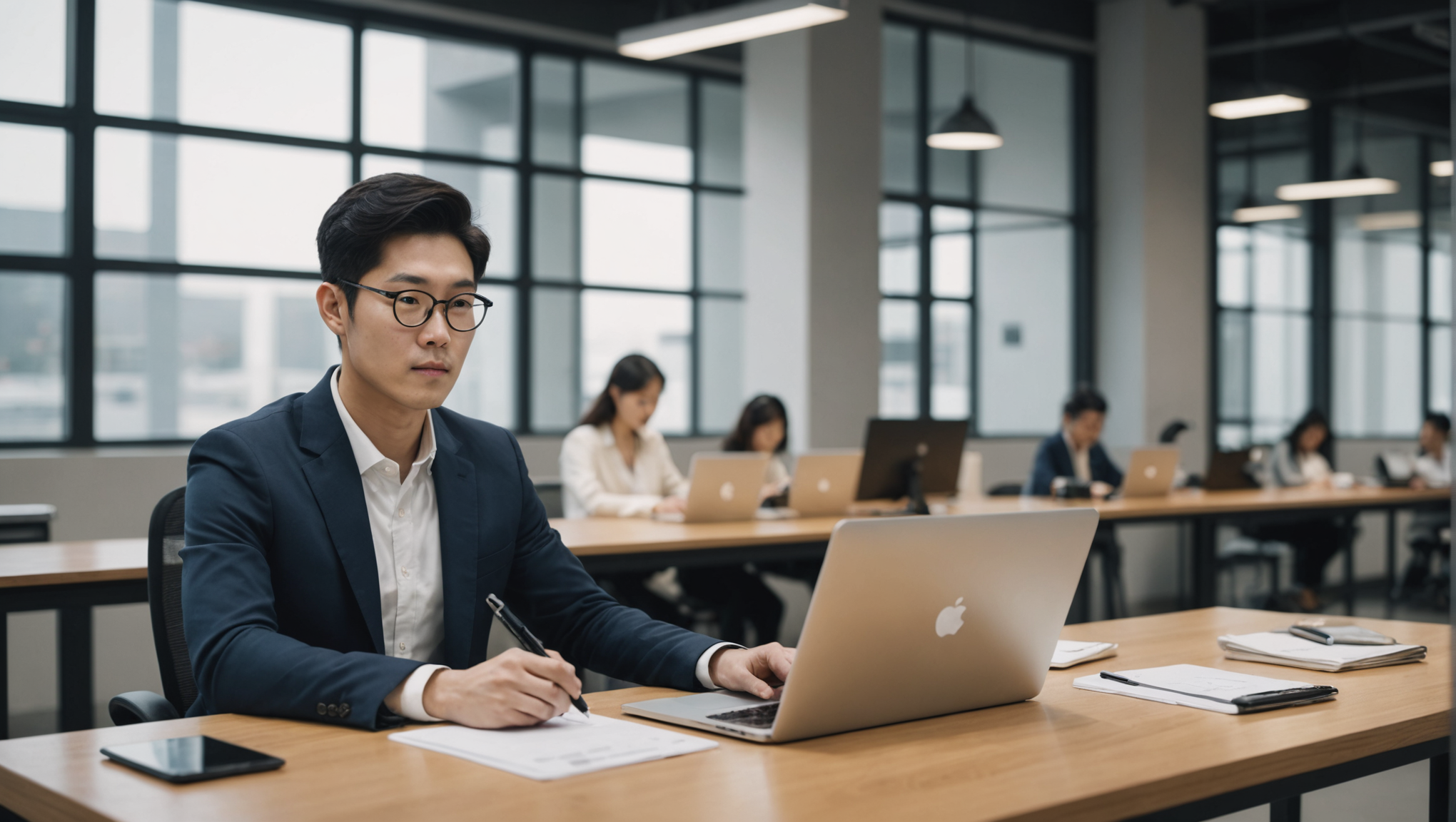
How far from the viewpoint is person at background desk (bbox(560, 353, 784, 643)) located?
4.53m

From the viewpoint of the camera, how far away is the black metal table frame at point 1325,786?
4.05ft

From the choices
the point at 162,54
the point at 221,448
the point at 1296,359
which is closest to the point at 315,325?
the point at 162,54

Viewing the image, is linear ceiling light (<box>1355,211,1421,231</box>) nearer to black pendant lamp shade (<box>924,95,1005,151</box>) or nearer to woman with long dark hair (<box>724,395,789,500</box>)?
black pendant lamp shade (<box>924,95,1005,151</box>)

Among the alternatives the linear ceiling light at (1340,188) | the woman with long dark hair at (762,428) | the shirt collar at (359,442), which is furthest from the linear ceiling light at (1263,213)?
the shirt collar at (359,442)

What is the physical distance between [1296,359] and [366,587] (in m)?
8.94

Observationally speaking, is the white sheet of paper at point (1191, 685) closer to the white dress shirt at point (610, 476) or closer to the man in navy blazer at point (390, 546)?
the man in navy blazer at point (390, 546)

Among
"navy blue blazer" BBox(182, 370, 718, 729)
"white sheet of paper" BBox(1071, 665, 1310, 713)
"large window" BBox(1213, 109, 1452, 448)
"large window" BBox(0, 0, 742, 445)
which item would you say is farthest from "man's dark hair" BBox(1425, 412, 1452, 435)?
"navy blue blazer" BBox(182, 370, 718, 729)

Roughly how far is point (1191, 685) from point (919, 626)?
1.71ft

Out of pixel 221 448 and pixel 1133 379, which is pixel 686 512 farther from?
pixel 1133 379

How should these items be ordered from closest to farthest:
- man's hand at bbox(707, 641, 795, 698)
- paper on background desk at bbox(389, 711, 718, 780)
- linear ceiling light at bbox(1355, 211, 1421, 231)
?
1. paper on background desk at bbox(389, 711, 718, 780)
2. man's hand at bbox(707, 641, 795, 698)
3. linear ceiling light at bbox(1355, 211, 1421, 231)

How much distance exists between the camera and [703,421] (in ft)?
22.7

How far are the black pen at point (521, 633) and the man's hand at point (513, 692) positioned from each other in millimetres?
16

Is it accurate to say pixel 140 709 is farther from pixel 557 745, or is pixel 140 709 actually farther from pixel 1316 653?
pixel 1316 653

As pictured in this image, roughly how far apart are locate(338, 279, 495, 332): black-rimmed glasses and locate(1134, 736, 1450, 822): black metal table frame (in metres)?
1.00
